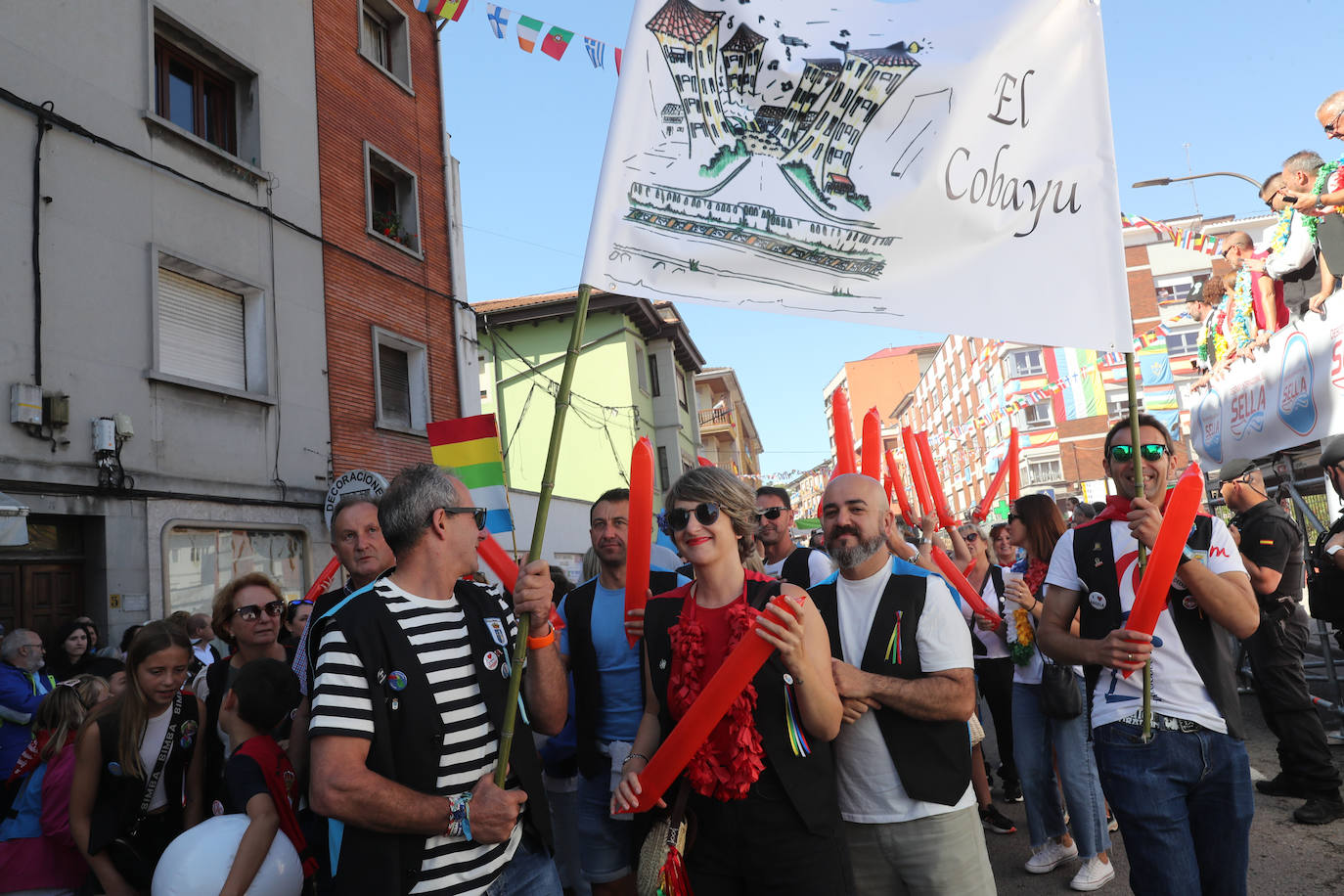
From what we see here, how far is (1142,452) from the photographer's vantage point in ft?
10.3

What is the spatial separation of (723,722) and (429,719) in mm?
807

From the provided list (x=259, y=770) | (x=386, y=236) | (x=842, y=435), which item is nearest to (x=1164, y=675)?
(x=842, y=435)

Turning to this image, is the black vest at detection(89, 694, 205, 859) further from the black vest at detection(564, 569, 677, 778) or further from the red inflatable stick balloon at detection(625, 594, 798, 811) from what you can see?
the red inflatable stick balloon at detection(625, 594, 798, 811)

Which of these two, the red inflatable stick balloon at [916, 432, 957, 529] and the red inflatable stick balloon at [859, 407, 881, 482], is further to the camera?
the red inflatable stick balloon at [916, 432, 957, 529]

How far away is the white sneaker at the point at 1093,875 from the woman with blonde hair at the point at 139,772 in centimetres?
422

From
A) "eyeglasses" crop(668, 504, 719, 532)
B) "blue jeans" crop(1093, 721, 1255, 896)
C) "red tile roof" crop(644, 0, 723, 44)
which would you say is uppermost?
"red tile roof" crop(644, 0, 723, 44)

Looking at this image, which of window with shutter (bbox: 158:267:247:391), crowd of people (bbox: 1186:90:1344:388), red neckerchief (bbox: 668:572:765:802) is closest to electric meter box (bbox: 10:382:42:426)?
window with shutter (bbox: 158:267:247:391)

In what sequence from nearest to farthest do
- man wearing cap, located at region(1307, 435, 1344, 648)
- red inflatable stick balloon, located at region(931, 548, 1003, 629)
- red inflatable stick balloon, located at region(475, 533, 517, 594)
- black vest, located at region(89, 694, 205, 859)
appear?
red inflatable stick balloon, located at region(475, 533, 517, 594)
black vest, located at region(89, 694, 205, 859)
red inflatable stick balloon, located at region(931, 548, 1003, 629)
man wearing cap, located at region(1307, 435, 1344, 648)

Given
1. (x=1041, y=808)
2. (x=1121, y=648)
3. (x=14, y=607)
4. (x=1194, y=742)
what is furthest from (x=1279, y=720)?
(x=14, y=607)

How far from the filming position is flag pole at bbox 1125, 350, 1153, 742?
8.77ft

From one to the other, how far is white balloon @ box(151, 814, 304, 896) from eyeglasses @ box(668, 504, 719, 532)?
1703mm

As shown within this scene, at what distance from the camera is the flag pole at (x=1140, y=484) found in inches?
105

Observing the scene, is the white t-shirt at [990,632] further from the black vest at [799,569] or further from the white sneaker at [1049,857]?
the black vest at [799,569]

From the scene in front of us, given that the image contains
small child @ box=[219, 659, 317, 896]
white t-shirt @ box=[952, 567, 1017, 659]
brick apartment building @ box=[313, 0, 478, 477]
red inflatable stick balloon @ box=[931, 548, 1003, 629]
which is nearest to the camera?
small child @ box=[219, 659, 317, 896]
